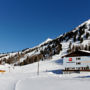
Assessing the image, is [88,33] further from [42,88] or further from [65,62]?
[42,88]

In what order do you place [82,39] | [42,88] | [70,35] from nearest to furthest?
[42,88] → [82,39] → [70,35]

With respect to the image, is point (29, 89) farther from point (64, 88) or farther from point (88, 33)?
point (88, 33)

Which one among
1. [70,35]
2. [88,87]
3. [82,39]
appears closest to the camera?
[88,87]

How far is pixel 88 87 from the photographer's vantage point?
10477 mm

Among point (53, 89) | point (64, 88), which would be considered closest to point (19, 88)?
point (53, 89)

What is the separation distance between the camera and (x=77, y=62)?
50188mm

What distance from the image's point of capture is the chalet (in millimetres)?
49562

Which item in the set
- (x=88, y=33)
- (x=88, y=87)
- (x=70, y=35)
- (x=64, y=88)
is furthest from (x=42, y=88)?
(x=70, y=35)

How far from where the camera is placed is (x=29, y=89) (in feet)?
38.2

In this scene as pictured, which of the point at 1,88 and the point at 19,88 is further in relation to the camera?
the point at 1,88

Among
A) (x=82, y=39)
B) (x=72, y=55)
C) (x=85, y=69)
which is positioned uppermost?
(x=82, y=39)

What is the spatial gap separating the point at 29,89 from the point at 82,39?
15796 cm

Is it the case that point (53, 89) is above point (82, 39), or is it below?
below

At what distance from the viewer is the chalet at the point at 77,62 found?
4956cm
